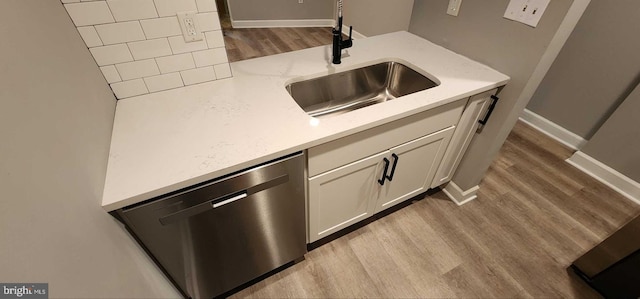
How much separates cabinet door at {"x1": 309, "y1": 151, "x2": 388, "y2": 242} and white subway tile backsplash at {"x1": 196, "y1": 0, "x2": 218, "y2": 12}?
783mm

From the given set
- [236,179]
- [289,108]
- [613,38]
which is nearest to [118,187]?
[236,179]

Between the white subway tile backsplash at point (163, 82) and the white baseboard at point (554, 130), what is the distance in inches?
115

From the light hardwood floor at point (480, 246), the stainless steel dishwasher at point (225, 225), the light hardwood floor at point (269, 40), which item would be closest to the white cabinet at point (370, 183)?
the stainless steel dishwasher at point (225, 225)

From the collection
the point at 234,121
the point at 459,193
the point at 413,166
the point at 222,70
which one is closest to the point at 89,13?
the point at 222,70

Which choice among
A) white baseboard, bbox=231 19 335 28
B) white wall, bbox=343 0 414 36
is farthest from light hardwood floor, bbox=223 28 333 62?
white wall, bbox=343 0 414 36

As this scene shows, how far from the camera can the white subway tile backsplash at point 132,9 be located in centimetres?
88

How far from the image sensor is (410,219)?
171 cm

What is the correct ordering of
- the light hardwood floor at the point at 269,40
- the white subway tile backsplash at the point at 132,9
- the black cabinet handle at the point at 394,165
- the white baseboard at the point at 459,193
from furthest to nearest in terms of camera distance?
the light hardwood floor at the point at 269,40 → the white baseboard at the point at 459,193 → the black cabinet handle at the point at 394,165 → the white subway tile backsplash at the point at 132,9

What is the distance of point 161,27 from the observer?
0.97 m

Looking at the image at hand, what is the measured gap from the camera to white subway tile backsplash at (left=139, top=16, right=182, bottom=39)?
3.12 feet

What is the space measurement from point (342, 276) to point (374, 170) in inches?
24.8

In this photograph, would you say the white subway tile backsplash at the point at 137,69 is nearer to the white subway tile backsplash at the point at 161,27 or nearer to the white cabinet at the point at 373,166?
the white subway tile backsplash at the point at 161,27

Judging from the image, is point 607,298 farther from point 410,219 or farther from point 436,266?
point 410,219

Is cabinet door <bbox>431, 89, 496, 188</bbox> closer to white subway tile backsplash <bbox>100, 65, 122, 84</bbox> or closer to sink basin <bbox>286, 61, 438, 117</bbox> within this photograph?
sink basin <bbox>286, 61, 438, 117</bbox>
